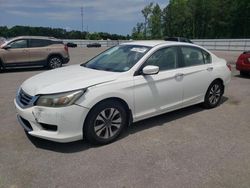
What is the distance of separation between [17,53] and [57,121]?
959cm

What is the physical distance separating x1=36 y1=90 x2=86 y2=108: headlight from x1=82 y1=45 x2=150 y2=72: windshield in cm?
102

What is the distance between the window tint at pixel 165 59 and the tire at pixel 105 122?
39.3 inches

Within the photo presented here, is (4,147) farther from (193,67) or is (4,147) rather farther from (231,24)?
(231,24)

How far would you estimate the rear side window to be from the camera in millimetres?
5273

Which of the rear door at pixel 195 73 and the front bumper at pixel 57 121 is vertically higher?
the rear door at pixel 195 73

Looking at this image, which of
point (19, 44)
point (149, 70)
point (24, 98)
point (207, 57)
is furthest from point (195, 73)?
point (19, 44)

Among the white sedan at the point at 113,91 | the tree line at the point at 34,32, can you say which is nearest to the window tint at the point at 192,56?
the white sedan at the point at 113,91

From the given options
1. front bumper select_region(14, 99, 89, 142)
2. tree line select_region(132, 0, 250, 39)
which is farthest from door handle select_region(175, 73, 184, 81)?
tree line select_region(132, 0, 250, 39)

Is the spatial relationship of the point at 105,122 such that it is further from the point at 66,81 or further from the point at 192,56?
the point at 192,56

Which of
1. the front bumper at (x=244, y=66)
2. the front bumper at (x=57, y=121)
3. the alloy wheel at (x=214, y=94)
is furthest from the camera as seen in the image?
the front bumper at (x=244, y=66)

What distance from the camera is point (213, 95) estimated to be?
600 centimetres

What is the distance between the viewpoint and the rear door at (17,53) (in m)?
12.0

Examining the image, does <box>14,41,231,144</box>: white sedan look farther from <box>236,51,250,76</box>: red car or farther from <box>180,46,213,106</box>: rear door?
<box>236,51,250,76</box>: red car

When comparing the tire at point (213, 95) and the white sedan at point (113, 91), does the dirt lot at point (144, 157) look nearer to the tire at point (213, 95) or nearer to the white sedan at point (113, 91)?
the white sedan at point (113, 91)
